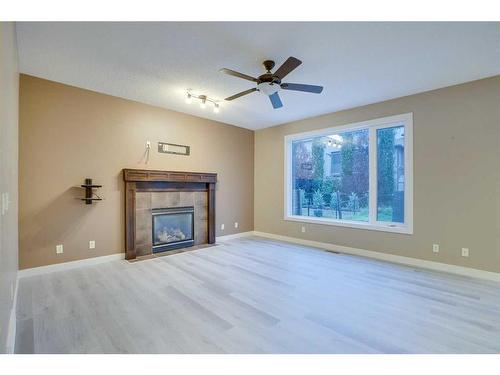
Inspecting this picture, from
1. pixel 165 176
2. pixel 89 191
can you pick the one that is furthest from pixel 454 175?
pixel 89 191

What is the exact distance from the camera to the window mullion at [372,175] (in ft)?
A: 14.9

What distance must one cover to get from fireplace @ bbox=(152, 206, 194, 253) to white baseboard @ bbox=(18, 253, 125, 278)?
2.24ft

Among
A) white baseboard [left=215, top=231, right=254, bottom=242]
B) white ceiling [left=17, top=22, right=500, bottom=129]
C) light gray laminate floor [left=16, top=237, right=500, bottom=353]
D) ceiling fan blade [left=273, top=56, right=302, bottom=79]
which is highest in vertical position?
white ceiling [left=17, top=22, right=500, bottom=129]

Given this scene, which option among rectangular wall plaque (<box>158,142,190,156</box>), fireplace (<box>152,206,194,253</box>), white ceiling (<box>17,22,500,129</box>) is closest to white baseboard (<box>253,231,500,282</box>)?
fireplace (<box>152,206,194,253</box>)

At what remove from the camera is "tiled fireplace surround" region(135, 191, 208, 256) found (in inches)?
176

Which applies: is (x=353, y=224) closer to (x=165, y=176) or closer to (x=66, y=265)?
(x=165, y=176)

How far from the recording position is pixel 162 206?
4801 millimetres

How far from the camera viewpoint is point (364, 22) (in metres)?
2.29

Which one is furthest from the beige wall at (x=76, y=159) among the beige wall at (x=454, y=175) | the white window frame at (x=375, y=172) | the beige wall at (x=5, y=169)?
the beige wall at (x=454, y=175)

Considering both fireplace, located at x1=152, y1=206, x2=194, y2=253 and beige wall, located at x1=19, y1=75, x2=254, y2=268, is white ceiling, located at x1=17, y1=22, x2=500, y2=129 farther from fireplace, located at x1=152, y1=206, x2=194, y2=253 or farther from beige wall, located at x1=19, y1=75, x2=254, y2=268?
fireplace, located at x1=152, y1=206, x2=194, y2=253

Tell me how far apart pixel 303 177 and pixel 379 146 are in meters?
1.76

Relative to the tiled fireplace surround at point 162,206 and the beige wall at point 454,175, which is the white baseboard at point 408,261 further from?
the tiled fireplace surround at point 162,206

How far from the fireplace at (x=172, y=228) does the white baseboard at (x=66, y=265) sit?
26.9 inches
